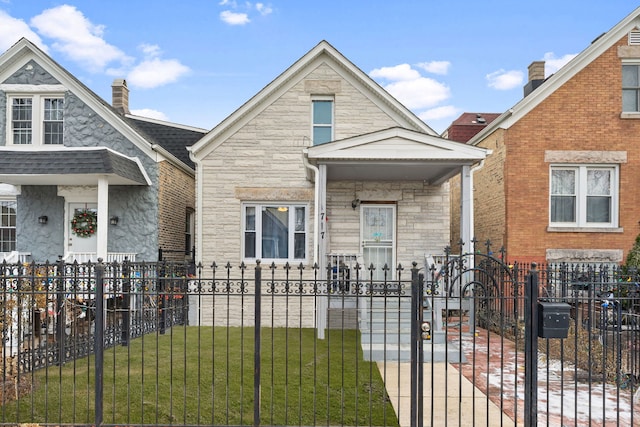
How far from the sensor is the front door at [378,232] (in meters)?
13.3

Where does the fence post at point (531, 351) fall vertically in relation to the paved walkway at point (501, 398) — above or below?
above

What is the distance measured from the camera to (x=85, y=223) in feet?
44.9

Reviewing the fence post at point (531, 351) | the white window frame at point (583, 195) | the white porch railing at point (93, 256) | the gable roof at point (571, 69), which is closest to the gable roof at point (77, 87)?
the white porch railing at point (93, 256)

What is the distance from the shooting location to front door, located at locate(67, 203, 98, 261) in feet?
45.3

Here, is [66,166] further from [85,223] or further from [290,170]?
[290,170]

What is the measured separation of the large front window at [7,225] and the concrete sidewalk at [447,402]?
12.7 meters

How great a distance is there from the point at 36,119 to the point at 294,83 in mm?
7452

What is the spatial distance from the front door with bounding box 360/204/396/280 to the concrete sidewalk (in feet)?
17.9

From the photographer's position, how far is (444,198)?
13203 millimetres

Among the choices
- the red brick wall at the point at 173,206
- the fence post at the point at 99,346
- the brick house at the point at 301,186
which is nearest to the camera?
the fence post at the point at 99,346

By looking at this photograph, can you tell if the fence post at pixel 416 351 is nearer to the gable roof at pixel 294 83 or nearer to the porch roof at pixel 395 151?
the porch roof at pixel 395 151

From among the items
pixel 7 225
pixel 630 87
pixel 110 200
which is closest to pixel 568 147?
pixel 630 87

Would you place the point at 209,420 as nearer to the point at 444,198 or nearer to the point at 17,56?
the point at 444,198

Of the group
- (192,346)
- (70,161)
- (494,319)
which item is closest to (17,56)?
(70,161)
